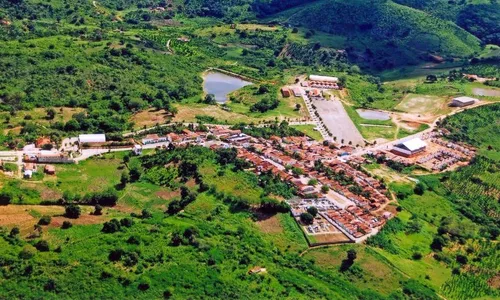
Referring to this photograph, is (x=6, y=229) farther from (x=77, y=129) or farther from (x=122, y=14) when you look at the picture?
(x=122, y=14)

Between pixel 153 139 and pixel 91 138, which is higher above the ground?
pixel 91 138

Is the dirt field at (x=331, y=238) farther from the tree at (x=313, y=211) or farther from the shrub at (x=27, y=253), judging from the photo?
the shrub at (x=27, y=253)

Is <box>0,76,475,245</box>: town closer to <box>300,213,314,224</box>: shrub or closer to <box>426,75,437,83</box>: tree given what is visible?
<box>300,213,314,224</box>: shrub

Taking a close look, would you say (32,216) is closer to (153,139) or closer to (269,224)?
(269,224)

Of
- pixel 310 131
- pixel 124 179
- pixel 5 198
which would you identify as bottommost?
pixel 310 131

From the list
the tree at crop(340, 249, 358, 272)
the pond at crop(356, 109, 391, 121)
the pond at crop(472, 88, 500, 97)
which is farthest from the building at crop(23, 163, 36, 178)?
the pond at crop(472, 88, 500, 97)

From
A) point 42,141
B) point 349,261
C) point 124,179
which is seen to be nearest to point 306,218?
point 349,261
